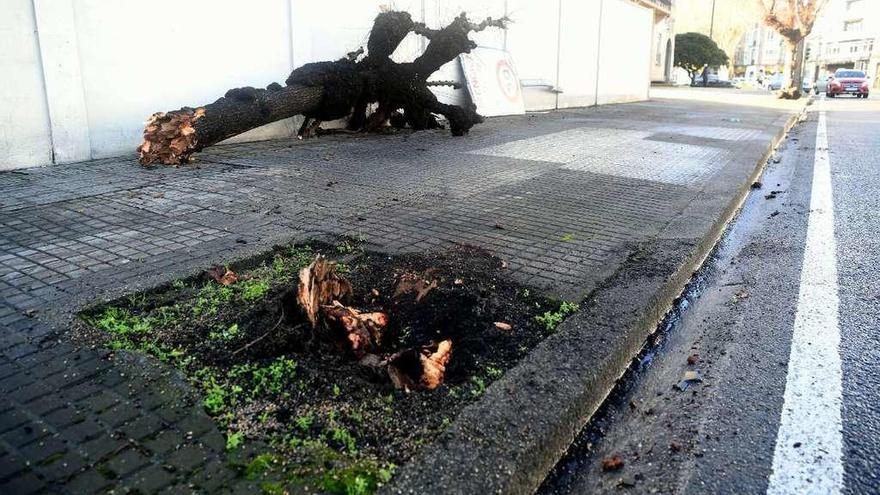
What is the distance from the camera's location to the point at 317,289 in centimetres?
319

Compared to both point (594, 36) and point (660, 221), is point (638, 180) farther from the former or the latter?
point (594, 36)

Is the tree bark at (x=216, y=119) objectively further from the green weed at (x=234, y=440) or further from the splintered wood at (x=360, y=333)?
the green weed at (x=234, y=440)

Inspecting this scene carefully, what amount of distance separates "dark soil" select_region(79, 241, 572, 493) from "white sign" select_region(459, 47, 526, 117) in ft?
35.2

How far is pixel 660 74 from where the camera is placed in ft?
159

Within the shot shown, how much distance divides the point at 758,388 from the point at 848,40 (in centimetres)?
10428

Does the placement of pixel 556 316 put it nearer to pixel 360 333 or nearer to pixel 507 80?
pixel 360 333

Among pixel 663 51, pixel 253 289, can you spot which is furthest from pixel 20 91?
pixel 663 51

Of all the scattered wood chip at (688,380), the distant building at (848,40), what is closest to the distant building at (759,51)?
the distant building at (848,40)

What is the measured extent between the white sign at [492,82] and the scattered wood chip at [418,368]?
39.4 ft

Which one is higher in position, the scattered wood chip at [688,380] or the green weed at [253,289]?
the green weed at [253,289]

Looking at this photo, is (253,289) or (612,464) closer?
(612,464)

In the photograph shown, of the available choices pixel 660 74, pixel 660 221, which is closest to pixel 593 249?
pixel 660 221

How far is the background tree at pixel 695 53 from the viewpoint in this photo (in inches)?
2290

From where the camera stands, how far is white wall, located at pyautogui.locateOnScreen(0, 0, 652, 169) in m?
6.98
